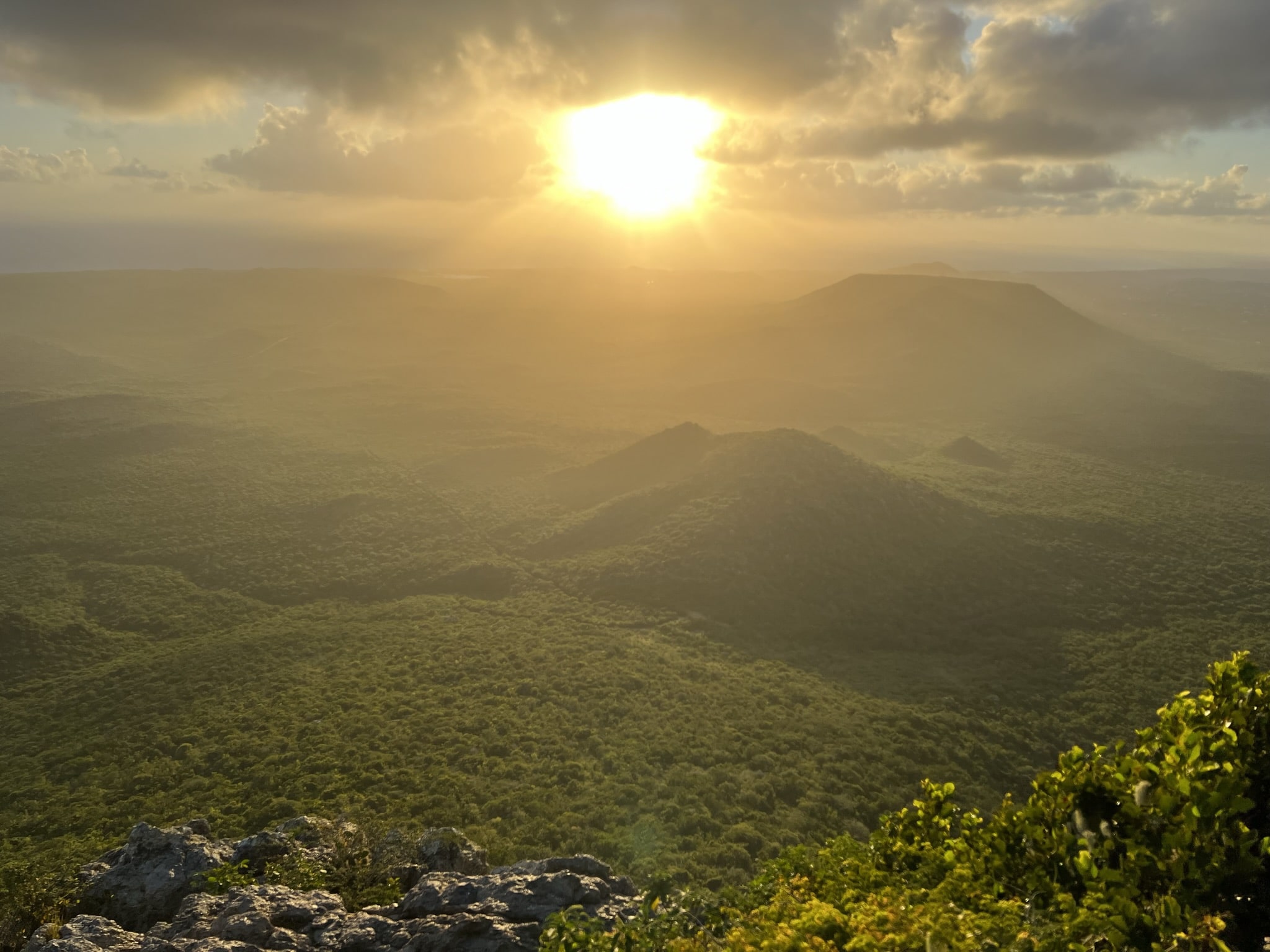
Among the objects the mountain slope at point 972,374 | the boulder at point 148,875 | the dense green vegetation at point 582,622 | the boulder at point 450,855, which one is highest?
the mountain slope at point 972,374

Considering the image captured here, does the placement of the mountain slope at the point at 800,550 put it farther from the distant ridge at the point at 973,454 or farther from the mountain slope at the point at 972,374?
the mountain slope at the point at 972,374

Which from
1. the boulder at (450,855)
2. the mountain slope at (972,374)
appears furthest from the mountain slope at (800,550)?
the mountain slope at (972,374)

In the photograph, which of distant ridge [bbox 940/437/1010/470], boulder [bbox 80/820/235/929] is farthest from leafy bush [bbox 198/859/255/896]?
distant ridge [bbox 940/437/1010/470]

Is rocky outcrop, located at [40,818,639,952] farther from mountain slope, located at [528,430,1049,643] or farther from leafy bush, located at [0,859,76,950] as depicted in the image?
mountain slope, located at [528,430,1049,643]

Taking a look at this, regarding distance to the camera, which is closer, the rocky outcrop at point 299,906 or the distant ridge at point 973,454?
the rocky outcrop at point 299,906

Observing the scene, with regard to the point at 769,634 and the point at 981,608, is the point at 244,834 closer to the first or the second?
the point at 769,634

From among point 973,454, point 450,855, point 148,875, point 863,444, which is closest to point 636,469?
point 863,444

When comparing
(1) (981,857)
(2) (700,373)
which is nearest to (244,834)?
(1) (981,857)
